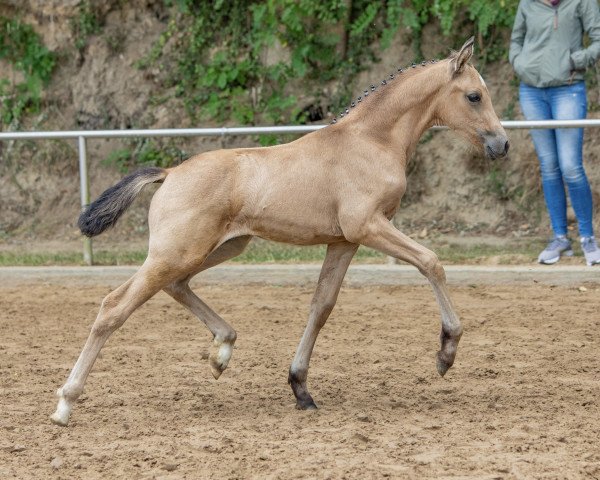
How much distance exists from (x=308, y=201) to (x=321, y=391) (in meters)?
1.21

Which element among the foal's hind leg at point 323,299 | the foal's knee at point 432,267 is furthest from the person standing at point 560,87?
the foal's knee at point 432,267

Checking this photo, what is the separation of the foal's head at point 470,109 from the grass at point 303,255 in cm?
386

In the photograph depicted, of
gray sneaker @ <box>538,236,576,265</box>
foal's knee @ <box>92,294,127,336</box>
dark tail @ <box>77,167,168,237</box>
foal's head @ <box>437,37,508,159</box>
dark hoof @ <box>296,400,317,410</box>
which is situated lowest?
gray sneaker @ <box>538,236,576,265</box>

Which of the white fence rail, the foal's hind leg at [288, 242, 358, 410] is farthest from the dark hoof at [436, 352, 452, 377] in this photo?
the white fence rail

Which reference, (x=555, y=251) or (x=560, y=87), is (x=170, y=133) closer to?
(x=560, y=87)

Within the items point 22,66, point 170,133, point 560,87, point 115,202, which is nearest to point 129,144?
point 22,66

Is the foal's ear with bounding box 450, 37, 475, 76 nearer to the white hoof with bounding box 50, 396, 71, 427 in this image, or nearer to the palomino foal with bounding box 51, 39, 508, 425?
the palomino foal with bounding box 51, 39, 508, 425

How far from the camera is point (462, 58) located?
575 cm

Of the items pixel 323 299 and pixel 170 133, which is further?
pixel 170 133

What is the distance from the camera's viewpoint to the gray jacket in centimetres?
911

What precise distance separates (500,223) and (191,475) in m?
7.85

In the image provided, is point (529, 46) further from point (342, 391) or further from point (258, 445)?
point (258, 445)

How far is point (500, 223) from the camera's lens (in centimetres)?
1176

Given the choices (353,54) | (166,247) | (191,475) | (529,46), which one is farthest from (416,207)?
(191,475)
